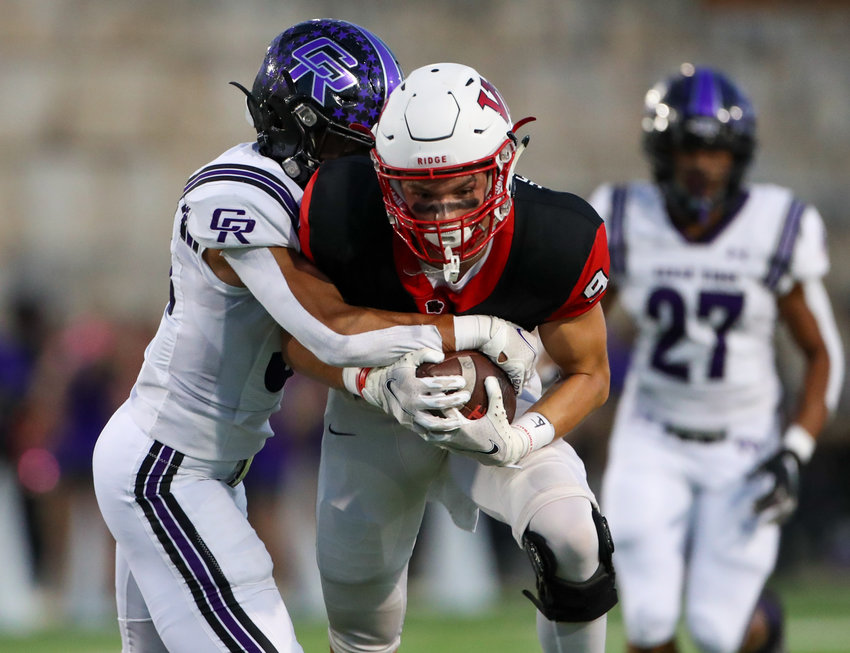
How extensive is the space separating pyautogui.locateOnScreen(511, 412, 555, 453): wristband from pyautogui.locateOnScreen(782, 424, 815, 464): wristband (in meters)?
1.58

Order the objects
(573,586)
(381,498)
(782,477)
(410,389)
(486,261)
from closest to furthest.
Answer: (410,389), (573,586), (486,261), (381,498), (782,477)

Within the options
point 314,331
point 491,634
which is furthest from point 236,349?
point 491,634

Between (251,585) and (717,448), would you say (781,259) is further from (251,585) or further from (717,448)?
(251,585)

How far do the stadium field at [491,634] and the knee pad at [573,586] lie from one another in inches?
113

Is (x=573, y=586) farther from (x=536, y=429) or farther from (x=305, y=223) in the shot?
(x=305, y=223)

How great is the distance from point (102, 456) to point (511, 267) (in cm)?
103

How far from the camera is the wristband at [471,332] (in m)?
3.06

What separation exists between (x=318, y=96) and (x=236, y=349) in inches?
23.7

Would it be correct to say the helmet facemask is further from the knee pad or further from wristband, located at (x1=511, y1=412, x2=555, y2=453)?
the knee pad

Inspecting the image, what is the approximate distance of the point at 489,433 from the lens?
2.99 m

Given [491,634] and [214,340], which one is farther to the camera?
[491,634]

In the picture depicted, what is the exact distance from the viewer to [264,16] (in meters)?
10.1

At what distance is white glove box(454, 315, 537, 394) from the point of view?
120 inches

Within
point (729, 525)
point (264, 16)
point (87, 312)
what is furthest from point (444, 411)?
point (264, 16)
